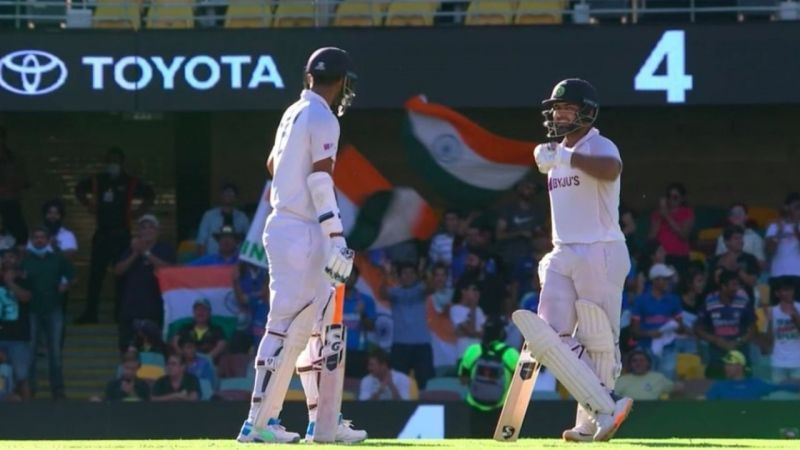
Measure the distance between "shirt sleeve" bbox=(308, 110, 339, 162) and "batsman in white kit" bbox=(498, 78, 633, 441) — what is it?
3.59 feet

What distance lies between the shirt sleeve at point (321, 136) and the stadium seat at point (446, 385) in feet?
23.9

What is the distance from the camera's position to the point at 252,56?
15.7 metres

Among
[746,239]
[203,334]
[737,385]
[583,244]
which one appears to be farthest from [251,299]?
[583,244]

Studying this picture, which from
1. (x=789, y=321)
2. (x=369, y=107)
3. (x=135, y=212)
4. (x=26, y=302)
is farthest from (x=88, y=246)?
(x=789, y=321)

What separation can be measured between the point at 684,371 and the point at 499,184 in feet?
9.57

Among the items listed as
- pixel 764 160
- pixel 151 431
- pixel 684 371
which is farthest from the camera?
pixel 764 160

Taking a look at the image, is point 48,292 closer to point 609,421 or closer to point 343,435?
point 343,435

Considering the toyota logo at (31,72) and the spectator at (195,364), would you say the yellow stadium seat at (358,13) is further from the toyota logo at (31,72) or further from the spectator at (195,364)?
the spectator at (195,364)

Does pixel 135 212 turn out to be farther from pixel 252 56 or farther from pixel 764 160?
pixel 764 160

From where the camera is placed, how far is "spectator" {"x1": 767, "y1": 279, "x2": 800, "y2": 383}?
1529cm

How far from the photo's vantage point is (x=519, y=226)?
16.5 meters

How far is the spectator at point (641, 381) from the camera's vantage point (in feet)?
48.9

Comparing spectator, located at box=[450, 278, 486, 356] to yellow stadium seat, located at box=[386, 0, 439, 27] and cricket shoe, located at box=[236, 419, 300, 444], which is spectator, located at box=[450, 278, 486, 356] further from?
cricket shoe, located at box=[236, 419, 300, 444]

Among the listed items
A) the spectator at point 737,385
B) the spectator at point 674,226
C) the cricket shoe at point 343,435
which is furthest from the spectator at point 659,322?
the cricket shoe at point 343,435
